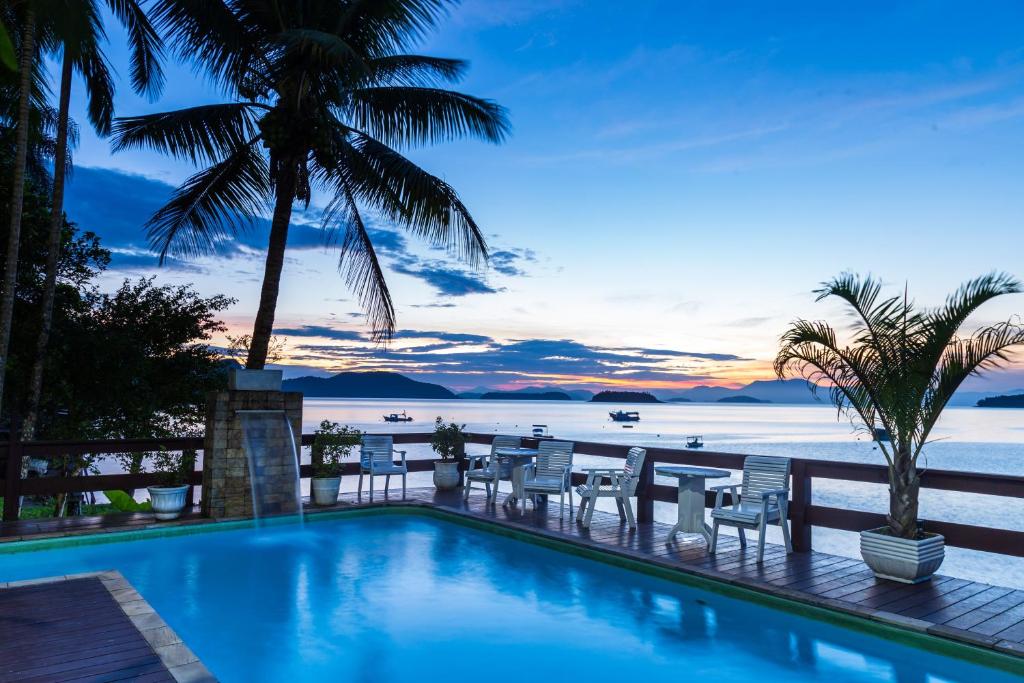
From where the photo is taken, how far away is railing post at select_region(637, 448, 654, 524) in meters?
7.75

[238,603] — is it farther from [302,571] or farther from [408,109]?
[408,109]

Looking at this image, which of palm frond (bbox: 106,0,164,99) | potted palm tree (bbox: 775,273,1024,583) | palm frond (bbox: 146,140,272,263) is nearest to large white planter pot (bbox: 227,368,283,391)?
palm frond (bbox: 146,140,272,263)

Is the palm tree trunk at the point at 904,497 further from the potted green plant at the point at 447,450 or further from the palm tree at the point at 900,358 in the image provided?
the potted green plant at the point at 447,450

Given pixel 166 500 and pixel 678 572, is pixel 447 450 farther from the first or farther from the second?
pixel 678 572

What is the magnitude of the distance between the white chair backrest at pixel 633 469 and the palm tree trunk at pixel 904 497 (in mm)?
2510

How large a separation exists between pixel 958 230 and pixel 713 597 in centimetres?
894

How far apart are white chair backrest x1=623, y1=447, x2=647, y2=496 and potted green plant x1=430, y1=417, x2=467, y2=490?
359cm

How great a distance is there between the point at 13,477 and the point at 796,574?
313 inches

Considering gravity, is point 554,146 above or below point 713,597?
above

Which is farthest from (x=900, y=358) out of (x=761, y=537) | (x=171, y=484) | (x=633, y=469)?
(x=171, y=484)

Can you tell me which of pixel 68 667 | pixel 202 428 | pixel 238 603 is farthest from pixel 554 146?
pixel 68 667

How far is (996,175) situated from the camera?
388 inches

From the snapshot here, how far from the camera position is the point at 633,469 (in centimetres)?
741

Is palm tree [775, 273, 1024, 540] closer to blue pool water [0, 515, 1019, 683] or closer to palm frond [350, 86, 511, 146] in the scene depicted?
blue pool water [0, 515, 1019, 683]
